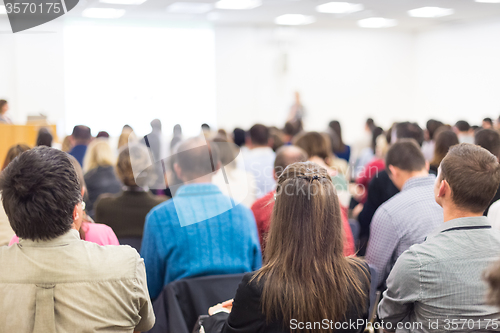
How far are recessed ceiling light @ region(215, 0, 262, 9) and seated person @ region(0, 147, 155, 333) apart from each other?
7937 mm

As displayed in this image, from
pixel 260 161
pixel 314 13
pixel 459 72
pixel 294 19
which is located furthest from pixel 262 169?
pixel 459 72

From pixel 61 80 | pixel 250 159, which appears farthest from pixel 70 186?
pixel 61 80

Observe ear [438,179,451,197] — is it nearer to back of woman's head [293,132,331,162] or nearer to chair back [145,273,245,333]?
chair back [145,273,245,333]

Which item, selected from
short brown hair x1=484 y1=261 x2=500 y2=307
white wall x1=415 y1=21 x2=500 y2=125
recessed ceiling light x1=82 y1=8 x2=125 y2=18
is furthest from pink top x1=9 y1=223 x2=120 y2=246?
white wall x1=415 y1=21 x2=500 y2=125

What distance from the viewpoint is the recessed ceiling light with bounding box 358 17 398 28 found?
10894 millimetres

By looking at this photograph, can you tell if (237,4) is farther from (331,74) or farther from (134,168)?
(134,168)

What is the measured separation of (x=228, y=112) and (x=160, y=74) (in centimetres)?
197

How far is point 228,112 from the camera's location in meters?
11.5

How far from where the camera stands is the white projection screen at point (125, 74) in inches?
395

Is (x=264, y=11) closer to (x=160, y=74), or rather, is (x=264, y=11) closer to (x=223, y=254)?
(x=160, y=74)

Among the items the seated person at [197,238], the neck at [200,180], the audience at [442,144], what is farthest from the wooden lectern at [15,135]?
the audience at [442,144]

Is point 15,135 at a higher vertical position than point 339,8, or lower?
lower

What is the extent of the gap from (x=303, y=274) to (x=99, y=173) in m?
2.59

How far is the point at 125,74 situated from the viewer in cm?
1017
